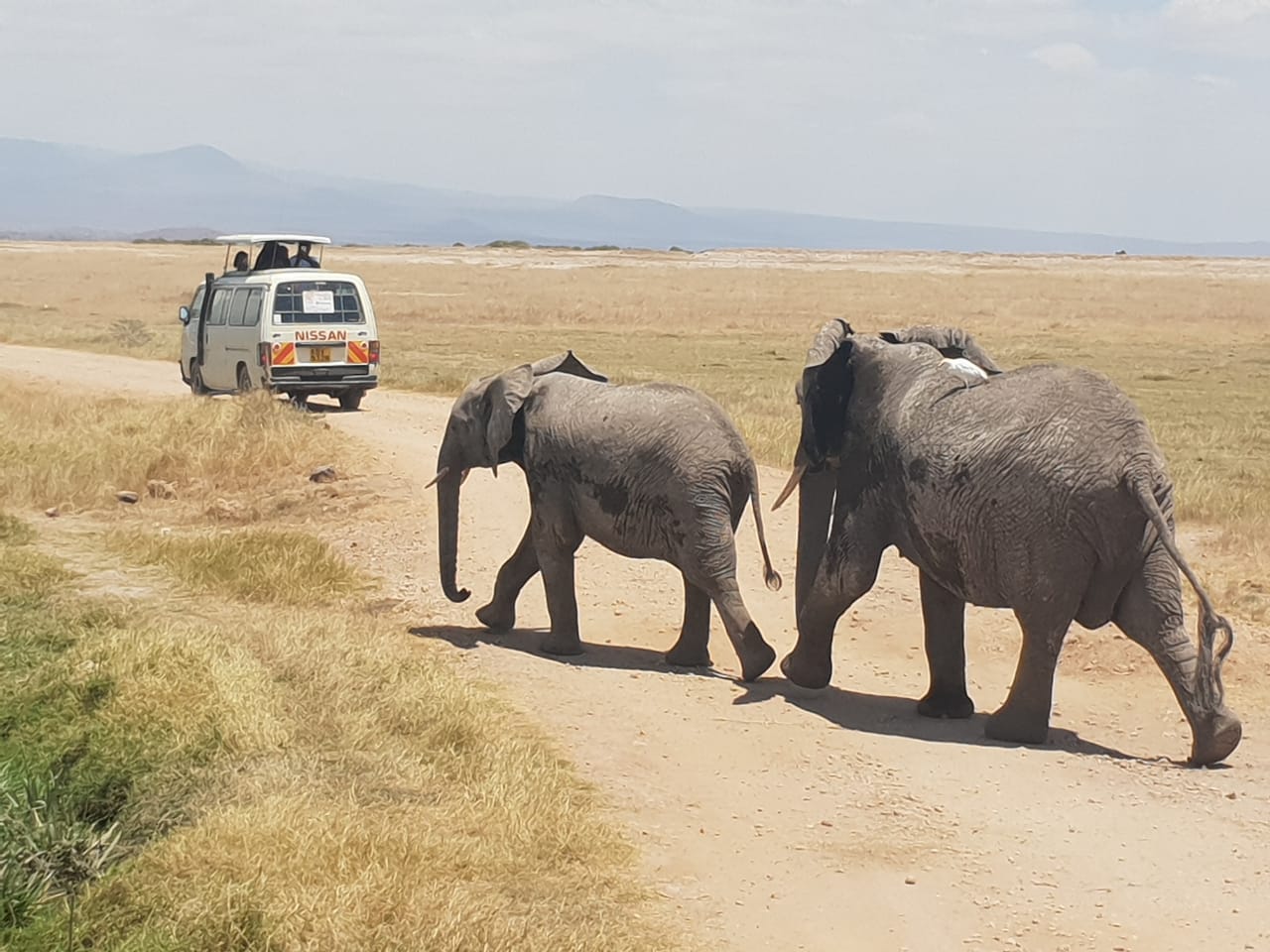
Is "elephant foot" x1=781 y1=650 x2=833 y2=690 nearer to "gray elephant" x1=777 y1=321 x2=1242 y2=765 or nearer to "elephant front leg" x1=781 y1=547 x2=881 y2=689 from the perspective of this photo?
"elephant front leg" x1=781 y1=547 x2=881 y2=689

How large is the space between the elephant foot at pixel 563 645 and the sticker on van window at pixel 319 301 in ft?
37.3

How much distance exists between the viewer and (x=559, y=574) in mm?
10523

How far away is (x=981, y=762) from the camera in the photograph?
8.47m

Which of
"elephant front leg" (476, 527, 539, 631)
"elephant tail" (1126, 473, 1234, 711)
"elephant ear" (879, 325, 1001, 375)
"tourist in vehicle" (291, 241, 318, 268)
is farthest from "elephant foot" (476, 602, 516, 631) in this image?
"tourist in vehicle" (291, 241, 318, 268)

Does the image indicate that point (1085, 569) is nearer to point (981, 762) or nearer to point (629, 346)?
point (981, 762)

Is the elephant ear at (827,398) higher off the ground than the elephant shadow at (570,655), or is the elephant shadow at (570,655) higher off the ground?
the elephant ear at (827,398)

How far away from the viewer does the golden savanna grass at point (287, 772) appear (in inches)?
239

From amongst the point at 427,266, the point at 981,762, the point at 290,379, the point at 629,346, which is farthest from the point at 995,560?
the point at 427,266

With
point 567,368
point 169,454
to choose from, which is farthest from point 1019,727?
point 169,454

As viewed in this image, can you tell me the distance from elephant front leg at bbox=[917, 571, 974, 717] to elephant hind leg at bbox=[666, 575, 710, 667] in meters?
1.45

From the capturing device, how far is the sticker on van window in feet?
68.9

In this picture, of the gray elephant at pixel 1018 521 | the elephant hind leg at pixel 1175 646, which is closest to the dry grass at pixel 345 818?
the gray elephant at pixel 1018 521

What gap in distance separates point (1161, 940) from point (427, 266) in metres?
86.3

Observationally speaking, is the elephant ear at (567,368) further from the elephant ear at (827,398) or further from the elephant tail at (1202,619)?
the elephant tail at (1202,619)
